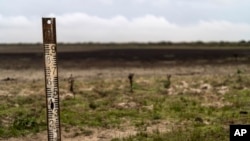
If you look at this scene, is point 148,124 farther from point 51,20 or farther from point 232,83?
point 232,83

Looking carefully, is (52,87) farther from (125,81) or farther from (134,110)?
(125,81)

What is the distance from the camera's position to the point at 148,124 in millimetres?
14875

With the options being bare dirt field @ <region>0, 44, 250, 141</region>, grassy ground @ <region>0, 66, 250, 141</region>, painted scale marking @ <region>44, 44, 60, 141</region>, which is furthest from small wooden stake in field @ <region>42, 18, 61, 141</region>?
bare dirt field @ <region>0, 44, 250, 141</region>

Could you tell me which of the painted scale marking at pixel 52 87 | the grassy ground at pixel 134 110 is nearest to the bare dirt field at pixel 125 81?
the grassy ground at pixel 134 110

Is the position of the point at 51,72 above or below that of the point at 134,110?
above

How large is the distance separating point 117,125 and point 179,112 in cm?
273

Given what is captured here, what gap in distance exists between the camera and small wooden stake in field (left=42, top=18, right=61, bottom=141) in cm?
846

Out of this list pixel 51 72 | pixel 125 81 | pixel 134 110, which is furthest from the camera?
pixel 125 81

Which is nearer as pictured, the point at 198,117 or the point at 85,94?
the point at 198,117

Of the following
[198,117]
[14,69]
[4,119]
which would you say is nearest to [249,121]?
[198,117]

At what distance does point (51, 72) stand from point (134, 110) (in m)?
8.76

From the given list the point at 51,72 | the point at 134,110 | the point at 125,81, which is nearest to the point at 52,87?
the point at 51,72

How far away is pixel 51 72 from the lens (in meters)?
8.58

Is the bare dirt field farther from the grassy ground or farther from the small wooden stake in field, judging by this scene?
the small wooden stake in field
